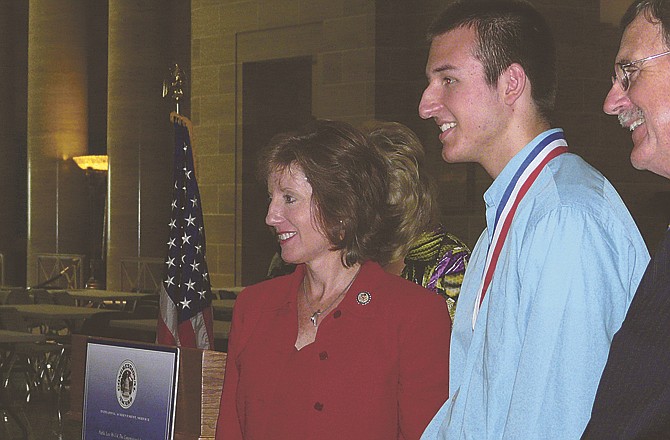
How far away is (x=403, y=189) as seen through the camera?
10.5 ft

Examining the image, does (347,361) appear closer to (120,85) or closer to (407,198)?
(407,198)

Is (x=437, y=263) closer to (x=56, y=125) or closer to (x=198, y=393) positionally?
(x=198, y=393)

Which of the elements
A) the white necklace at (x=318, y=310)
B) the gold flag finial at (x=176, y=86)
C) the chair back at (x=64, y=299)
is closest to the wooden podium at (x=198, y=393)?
the white necklace at (x=318, y=310)

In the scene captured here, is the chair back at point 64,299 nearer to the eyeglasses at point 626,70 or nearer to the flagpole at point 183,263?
the flagpole at point 183,263

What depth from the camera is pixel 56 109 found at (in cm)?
1788

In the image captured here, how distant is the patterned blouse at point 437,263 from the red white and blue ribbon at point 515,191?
1207mm

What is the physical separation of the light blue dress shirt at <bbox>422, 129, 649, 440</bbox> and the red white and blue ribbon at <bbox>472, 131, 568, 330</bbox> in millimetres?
45

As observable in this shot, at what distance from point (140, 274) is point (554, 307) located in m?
14.7

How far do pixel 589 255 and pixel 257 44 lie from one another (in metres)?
11.6

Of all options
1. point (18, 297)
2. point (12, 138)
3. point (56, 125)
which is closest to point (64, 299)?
point (18, 297)

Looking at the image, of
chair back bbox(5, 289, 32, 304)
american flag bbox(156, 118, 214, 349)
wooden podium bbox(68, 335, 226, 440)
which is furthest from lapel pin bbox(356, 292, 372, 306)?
Answer: chair back bbox(5, 289, 32, 304)

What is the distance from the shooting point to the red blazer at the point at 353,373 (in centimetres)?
271

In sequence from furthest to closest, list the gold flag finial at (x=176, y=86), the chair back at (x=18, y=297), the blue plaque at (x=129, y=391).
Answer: the chair back at (x=18, y=297), the gold flag finial at (x=176, y=86), the blue plaque at (x=129, y=391)

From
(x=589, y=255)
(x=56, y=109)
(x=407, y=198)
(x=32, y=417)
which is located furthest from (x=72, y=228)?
(x=589, y=255)
